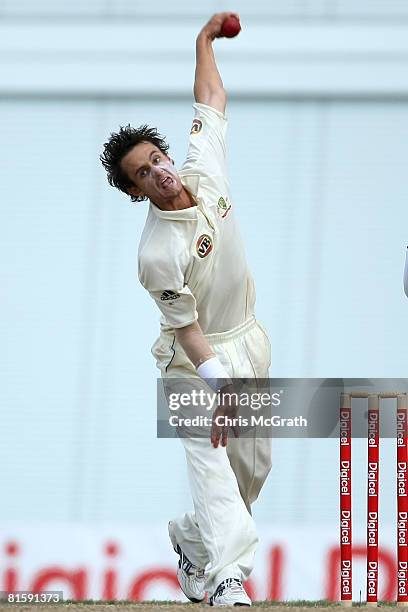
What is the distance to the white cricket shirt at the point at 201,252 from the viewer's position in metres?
3.94

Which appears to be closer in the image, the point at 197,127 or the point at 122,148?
the point at 122,148

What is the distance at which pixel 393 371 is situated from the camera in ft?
19.2

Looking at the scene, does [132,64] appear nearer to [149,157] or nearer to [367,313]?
[367,313]

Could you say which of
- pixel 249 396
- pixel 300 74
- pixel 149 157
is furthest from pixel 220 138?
pixel 300 74

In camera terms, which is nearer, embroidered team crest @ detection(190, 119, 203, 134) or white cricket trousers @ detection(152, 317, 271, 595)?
white cricket trousers @ detection(152, 317, 271, 595)

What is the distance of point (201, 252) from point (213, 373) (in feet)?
1.04

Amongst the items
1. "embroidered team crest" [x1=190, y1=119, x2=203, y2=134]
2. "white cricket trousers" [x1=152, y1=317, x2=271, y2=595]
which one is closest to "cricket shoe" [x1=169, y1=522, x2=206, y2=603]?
"white cricket trousers" [x1=152, y1=317, x2=271, y2=595]

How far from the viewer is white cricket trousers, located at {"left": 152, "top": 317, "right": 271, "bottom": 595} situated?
3.91 meters

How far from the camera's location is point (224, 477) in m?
3.97

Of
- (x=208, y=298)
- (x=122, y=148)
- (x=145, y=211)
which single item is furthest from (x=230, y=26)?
(x=145, y=211)

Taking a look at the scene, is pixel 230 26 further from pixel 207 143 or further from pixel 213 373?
pixel 213 373

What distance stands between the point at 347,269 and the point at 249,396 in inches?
75.2

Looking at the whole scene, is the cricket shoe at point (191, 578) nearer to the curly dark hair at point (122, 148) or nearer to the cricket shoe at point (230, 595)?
the cricket shoe at point (230, 595)

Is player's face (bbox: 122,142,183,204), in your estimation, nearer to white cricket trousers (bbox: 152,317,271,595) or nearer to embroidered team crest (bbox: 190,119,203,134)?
embroidered team crest (bbox: 190,119,203,134)
